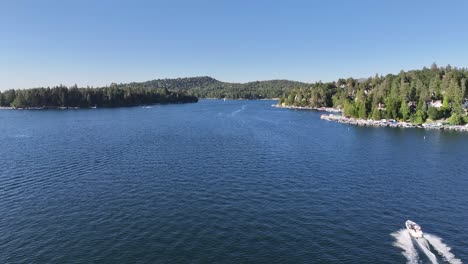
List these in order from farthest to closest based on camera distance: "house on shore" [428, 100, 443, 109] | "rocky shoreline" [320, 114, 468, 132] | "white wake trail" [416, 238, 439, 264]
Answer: "house on shore" [428, 100, 443, 109] < "rocky shoreline" [320, 114, 468, 132] < "white wake trail" [416, 238, 439, 264]

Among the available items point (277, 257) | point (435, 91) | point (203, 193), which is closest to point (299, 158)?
point (203, 193)

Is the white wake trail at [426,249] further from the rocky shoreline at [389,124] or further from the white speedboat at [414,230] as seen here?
the rocky shoreline at [389,124]

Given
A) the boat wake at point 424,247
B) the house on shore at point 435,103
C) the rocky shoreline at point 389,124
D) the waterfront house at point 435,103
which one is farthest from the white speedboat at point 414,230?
the waterfront house at point 435,103

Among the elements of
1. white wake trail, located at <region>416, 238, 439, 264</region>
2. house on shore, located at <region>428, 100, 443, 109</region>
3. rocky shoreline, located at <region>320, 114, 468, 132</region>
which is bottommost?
white wake trail, located at <region>416, 238, 439, 264</region>

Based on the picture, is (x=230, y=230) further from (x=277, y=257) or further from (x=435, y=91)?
(x=435, y=91)

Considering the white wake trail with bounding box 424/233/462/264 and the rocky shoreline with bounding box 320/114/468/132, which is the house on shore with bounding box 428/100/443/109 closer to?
the rocky shoreline with bounding box 320/114/468/132

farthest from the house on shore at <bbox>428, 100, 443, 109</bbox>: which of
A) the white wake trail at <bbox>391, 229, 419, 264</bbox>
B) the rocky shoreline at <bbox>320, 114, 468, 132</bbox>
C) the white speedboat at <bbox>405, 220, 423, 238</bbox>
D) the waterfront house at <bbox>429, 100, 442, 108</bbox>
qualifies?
the white wake trail at <bbox>391, 229, 419, 264</bbox>

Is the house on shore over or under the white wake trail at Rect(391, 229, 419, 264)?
over
